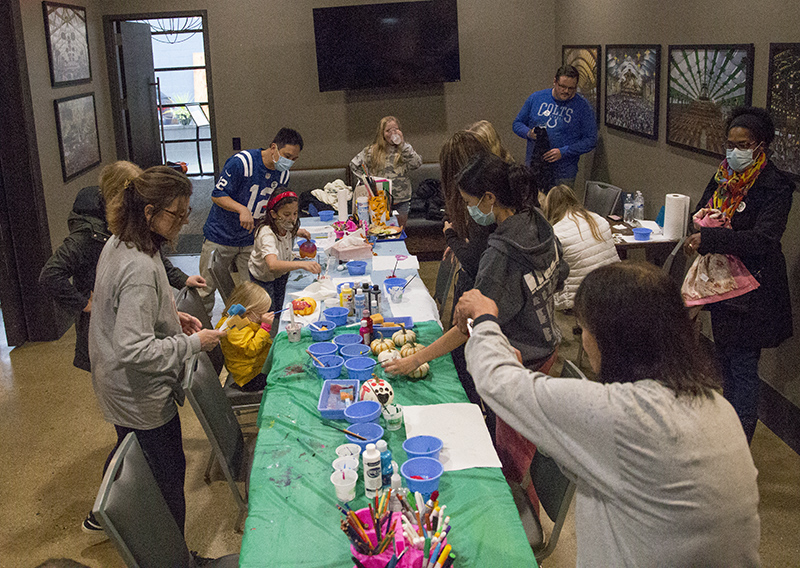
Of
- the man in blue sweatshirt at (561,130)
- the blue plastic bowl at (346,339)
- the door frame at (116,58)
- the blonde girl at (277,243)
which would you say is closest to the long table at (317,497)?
the blue plastic bowl at (346,339)

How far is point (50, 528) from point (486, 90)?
585cm

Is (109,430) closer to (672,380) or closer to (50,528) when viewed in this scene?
(50,528)

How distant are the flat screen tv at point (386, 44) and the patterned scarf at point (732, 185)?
427 cm

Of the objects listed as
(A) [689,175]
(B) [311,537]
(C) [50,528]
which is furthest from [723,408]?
(A) [689,175]

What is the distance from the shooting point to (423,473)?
194 centimetres

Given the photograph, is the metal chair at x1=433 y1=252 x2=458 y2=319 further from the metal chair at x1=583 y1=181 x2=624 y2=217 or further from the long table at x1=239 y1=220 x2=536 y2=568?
the metal chair at x1=583 y1=181 x2=624 y2=217

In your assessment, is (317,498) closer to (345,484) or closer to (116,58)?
(345,484)

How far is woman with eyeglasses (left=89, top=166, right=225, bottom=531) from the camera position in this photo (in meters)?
2.24

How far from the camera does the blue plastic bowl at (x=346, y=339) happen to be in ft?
9.47

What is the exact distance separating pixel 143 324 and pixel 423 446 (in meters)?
0.98

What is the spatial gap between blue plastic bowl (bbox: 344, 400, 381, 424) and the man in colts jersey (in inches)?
85.8

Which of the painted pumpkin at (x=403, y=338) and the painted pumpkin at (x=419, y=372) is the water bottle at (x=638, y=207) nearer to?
the painted pumpkin at (x=403, y=338)

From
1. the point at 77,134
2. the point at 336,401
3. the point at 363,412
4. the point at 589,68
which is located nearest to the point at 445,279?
the point at 336,401

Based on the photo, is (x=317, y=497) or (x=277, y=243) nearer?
(x=317, y=497)
